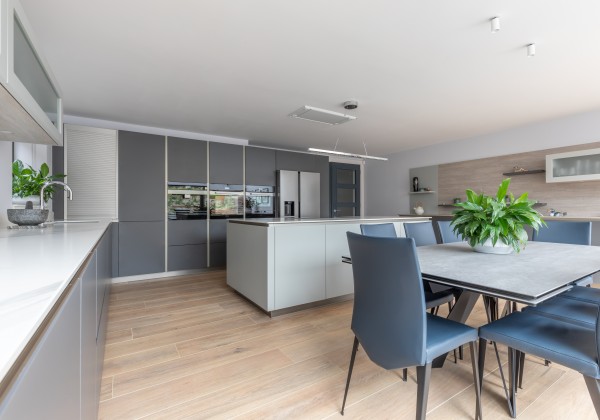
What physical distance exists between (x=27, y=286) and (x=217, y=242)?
14.3ft

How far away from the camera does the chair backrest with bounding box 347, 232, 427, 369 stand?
119cm

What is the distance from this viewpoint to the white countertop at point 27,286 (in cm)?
39

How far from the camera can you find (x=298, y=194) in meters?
5.74

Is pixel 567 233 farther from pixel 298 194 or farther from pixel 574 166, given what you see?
pixel 298 194

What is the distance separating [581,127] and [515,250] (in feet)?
12.8

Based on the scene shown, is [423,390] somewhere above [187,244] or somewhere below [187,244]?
below

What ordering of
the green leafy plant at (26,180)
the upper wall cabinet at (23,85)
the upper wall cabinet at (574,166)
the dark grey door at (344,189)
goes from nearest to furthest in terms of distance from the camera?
the upper wall cabinet at (23,85)
the green leafy plant at (26,180)
the upper wall cabinet at (574,166)
the dark grey door at (344,189)

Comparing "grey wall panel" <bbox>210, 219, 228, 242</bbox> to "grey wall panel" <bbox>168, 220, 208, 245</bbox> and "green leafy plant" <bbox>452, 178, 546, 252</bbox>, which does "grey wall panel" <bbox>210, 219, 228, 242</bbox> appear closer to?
"grey wall panel" <bbox>168, 220, 208, 245</bbox>

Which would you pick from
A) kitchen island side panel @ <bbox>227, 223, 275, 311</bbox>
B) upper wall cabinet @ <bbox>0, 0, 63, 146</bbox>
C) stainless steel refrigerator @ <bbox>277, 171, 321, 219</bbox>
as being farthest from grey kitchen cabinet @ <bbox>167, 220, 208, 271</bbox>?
upper wall cabinet @ <bbox>0, 0, 63, 146</bbox>

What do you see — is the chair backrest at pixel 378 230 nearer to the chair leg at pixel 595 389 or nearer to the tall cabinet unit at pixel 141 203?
the chair leg at pixel 595 389

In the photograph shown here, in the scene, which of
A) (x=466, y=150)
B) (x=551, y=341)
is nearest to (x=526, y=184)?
(x=466, y=150)

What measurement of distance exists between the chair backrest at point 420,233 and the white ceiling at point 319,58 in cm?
154

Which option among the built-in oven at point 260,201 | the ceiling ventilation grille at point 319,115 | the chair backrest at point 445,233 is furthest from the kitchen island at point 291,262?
the built-in oven at point 260,201

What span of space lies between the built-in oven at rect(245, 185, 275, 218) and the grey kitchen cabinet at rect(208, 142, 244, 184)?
300 millimetres
